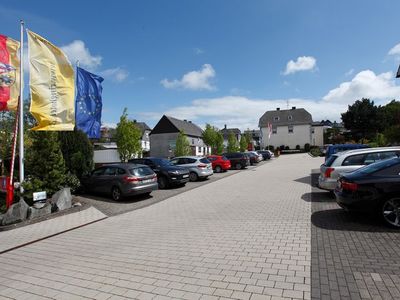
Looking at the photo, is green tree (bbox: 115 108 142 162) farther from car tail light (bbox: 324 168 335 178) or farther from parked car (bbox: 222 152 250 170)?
car tail light (bbox: 324 168 335 178)

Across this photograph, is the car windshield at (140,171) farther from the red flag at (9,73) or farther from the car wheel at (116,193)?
the red flag at (9,73)

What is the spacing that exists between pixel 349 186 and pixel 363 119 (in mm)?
60829

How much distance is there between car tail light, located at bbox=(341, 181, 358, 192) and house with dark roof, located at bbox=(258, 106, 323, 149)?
62.1m

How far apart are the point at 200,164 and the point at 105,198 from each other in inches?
289

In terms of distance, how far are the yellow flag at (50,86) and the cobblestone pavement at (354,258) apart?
344 inches

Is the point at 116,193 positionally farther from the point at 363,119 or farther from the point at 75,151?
the point at 363,119

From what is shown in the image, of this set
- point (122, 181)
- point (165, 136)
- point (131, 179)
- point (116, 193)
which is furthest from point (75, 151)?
point (165, 136)

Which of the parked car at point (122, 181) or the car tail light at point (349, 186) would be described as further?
the parked car at point (122, 181)

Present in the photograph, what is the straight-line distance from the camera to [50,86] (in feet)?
33.8

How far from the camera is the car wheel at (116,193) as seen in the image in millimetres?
11619

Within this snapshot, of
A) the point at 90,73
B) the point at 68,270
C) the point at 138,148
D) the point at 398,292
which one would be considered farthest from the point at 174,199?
the point at 138,148

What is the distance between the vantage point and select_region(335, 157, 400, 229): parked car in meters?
6.23

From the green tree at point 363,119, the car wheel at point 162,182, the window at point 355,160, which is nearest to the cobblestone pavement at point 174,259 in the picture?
the window at point 355,160

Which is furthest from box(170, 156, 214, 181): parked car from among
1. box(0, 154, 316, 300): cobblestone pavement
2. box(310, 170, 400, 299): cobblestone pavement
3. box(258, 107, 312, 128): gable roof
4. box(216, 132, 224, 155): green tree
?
box(258, 107, 312, 128): gable roof
